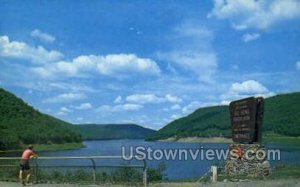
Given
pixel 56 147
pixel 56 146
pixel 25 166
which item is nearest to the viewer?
pixel 25 166

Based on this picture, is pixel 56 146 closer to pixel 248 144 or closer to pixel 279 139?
pixel 279 139

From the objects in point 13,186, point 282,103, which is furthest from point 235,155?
point 282,103

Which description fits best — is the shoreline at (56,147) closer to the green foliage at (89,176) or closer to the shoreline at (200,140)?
the shoreline at (200,140)

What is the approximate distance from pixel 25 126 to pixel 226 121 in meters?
53.5

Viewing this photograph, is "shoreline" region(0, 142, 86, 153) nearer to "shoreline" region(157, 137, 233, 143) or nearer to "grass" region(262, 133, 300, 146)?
"shoreline" region(157, 137, 233, 143)

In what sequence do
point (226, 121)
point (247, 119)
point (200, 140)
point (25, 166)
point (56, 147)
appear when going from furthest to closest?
point (226, 121) → point (200, 140) → point (56, 147) → point (247, 119) → point (25, 166)

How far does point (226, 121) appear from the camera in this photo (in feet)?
513

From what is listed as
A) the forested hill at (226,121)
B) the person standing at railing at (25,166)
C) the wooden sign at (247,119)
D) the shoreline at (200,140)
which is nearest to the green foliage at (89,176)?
the person standing at railing at (25,166)

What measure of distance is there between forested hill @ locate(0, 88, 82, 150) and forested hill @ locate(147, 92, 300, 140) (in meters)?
37.0

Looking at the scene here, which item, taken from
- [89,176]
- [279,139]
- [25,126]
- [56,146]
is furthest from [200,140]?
[89,176]

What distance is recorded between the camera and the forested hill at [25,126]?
126 m

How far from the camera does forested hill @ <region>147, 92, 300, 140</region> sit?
135750 millimetres

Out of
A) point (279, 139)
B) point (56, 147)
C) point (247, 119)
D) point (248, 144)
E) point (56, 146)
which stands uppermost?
point (279, 139)

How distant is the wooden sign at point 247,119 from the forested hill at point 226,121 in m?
102
